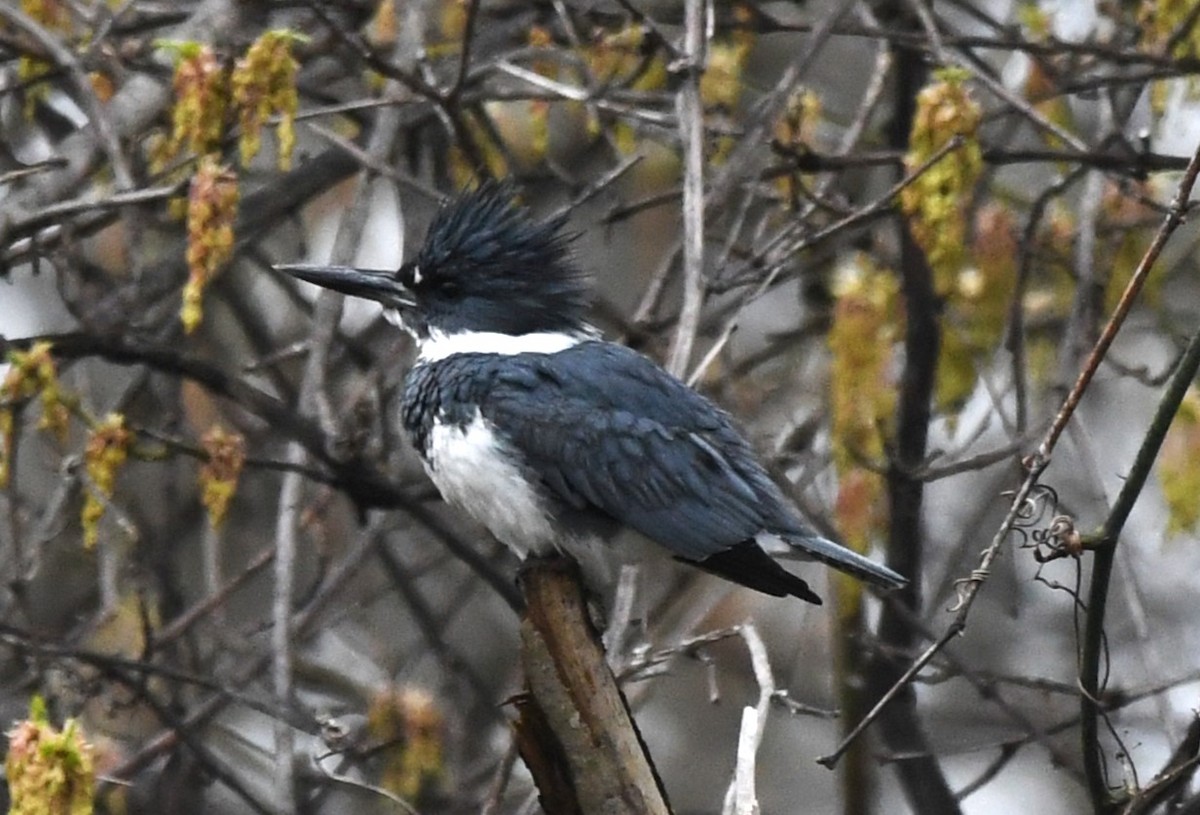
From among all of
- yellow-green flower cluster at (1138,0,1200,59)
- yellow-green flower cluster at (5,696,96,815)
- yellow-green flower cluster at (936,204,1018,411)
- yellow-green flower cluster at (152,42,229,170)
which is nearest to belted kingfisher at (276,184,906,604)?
yellow-green flower cluster at (152,42,229,170)

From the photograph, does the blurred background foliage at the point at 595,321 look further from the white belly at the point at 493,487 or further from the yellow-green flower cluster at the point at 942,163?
the white belly at the point at 493,487

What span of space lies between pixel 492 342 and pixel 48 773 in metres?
1.68

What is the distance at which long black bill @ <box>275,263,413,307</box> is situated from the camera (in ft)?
14.3

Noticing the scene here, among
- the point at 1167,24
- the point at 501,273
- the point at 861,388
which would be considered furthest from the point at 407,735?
the point at 1167,24

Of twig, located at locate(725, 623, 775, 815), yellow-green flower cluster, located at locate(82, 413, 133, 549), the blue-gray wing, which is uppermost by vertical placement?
the blue-gray wing

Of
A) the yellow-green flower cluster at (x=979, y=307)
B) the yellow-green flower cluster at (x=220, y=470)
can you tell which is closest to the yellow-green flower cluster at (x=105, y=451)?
the yellow-green flower cluster at (x=220, y=470)

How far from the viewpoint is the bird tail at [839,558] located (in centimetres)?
364

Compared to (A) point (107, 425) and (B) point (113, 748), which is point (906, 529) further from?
(B) point (113, 748)

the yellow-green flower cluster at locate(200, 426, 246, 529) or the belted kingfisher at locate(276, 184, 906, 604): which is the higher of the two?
the belted kingfisher at locate(276, 184, 906, 604)

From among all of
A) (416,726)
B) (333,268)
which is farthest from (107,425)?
(416,726)

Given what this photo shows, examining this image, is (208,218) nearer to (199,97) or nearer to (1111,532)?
(199,97)

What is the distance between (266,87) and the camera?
12.5 feet

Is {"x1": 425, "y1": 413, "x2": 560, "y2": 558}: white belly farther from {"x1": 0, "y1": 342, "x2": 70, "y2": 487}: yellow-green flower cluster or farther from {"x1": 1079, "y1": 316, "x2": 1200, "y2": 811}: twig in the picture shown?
{"x1": 1079, "y1": 316, "x2": 1200, "y2": 811}: twig

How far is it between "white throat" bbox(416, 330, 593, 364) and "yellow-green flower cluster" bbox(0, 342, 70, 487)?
841 mm
